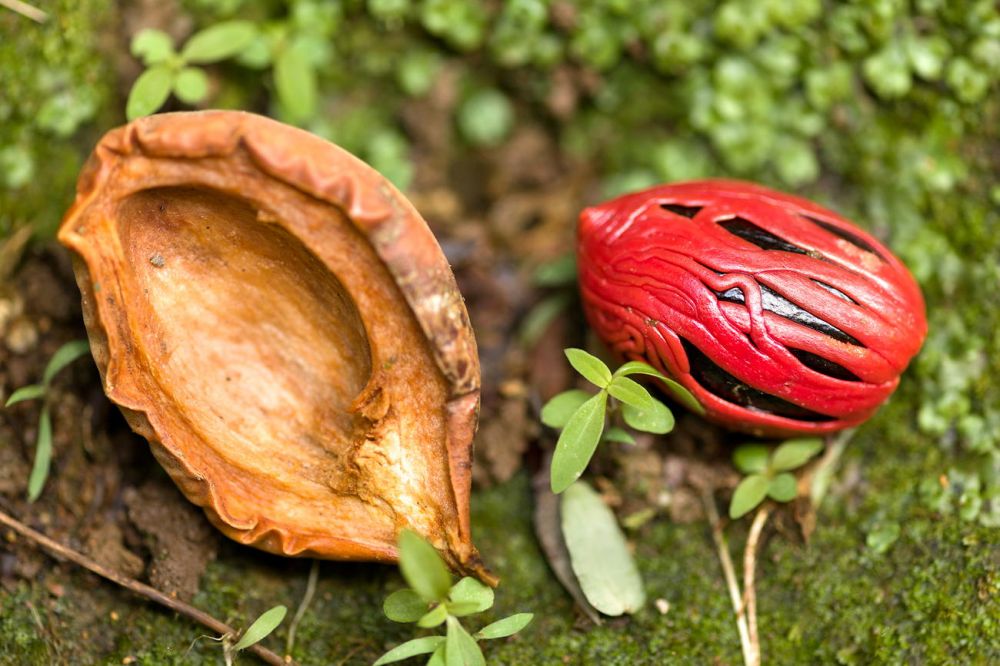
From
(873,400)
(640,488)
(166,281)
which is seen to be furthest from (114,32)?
(873,400)

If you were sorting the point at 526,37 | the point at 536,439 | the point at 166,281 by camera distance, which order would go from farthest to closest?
the point at 526,37, the point at 536,439, the point at 166,281

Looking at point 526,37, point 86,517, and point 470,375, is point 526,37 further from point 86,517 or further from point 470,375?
point 86,517

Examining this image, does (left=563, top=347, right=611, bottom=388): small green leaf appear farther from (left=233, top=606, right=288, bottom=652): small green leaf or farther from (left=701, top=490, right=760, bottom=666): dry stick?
(left=233, top=606, right=288, bottom=652): small green leaf

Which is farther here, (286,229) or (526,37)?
(526,37)

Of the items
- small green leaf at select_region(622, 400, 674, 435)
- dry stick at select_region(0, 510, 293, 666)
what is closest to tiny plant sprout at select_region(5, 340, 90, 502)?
dry stick at select_region(0, 510, 293, 666)

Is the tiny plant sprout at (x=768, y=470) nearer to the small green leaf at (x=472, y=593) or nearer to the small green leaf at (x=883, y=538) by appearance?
the small green leaf at (x=883, y=538)

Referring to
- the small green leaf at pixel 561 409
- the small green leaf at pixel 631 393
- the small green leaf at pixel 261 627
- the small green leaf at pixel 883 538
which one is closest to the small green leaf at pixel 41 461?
the small green leaf at pixel 261 627
